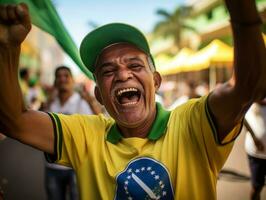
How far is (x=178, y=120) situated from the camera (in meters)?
2.00

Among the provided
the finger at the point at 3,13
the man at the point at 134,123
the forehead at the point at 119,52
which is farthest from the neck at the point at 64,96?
the finger at the point at 3,13

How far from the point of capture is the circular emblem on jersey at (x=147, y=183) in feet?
6.04

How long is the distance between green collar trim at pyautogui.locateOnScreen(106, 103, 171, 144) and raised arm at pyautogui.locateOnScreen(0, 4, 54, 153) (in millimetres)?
289

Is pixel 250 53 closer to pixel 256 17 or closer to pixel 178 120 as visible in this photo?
pixel 256 17

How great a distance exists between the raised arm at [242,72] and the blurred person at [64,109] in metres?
3.07

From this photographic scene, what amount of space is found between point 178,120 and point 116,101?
0.32 metres

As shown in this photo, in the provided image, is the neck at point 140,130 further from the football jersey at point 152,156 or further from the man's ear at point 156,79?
the man's ear at point 156,79

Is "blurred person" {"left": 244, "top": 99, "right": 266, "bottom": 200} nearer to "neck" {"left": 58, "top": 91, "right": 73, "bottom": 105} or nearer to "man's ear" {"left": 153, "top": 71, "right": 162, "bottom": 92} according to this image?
"neck" {"left": 58, "top": 91, "right": 73, "bottom": 105}

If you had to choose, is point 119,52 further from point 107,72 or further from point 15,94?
point 15,94

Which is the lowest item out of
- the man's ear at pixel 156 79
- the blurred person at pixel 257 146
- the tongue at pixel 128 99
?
the blurred person at pixel 257 146

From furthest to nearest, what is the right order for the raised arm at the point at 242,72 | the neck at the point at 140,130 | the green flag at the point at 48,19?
the green flag at the point at 48,19 < the neck at the point at 140,130 < the raised arm at the point at 242,72

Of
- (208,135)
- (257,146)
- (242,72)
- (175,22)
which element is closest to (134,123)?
(208,135)

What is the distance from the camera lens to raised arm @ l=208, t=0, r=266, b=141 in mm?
1448

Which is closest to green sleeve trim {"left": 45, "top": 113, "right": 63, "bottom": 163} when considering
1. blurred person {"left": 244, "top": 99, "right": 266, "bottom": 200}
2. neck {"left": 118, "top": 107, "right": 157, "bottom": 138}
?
neck {"left": 118, "top": 107, "right": 157, "bottom": 138}
